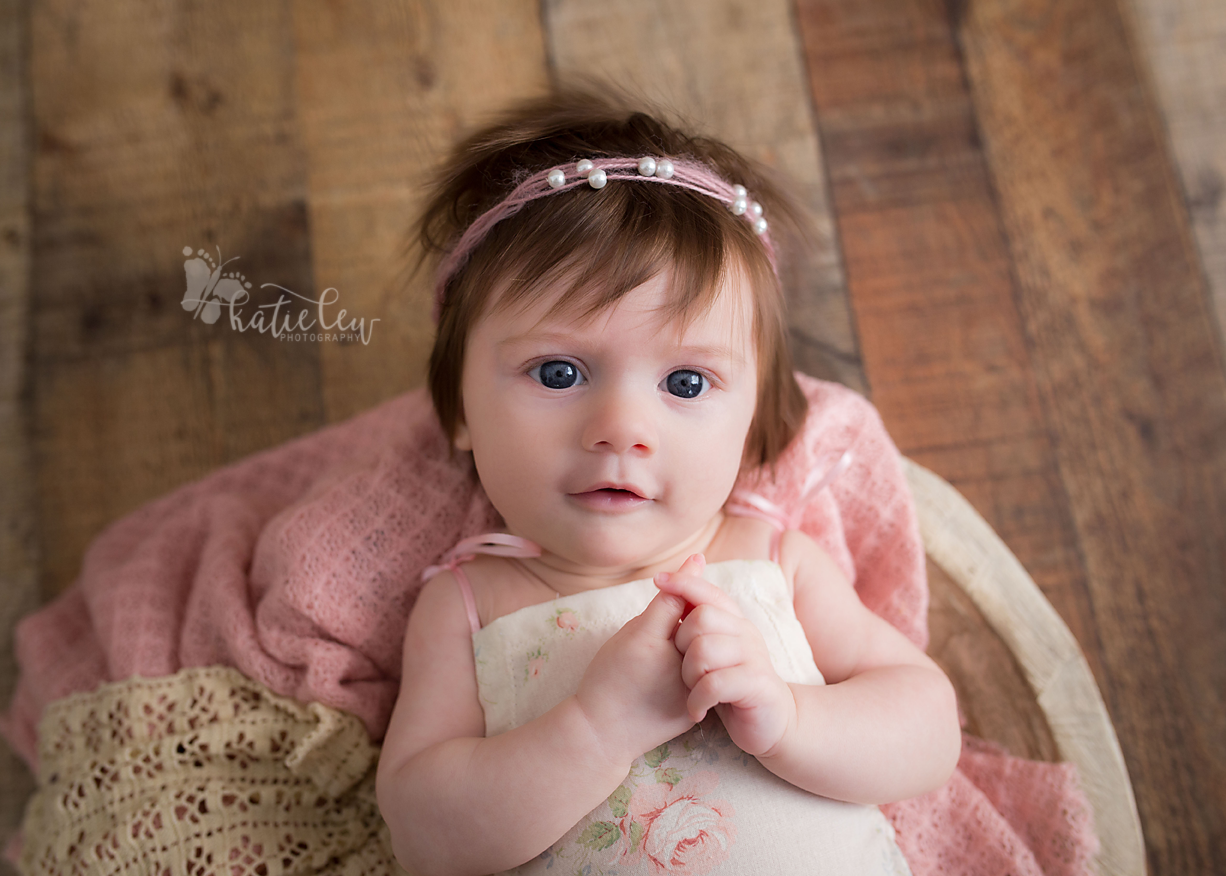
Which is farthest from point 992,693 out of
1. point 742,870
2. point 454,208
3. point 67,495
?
point 67,495

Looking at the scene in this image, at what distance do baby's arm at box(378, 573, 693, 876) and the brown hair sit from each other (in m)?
0.33

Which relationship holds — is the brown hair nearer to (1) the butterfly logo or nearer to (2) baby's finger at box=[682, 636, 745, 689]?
(2) baby's finger at box=[682, 636, 745, 689]

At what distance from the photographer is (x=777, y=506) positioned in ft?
3.63

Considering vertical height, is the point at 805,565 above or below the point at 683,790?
above

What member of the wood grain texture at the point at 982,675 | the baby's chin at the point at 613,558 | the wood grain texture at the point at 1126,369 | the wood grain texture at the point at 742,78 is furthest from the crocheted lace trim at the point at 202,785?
the wood grain texture at the point at 1126,369

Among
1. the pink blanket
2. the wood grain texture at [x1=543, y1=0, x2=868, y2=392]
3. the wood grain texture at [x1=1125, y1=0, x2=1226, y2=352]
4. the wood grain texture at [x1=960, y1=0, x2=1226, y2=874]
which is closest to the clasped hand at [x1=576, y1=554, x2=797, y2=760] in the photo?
the pink blanket

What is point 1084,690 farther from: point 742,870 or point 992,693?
point 742,870

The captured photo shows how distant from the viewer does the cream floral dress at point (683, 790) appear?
84 centimetres

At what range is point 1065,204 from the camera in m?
1.50

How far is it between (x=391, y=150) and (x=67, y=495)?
81 centimetres

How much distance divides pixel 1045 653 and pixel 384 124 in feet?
4.49

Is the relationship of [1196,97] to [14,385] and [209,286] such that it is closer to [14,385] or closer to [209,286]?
[209,286]

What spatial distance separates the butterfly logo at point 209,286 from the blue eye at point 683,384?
820 mm

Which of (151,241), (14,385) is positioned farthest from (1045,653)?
(14,385)
